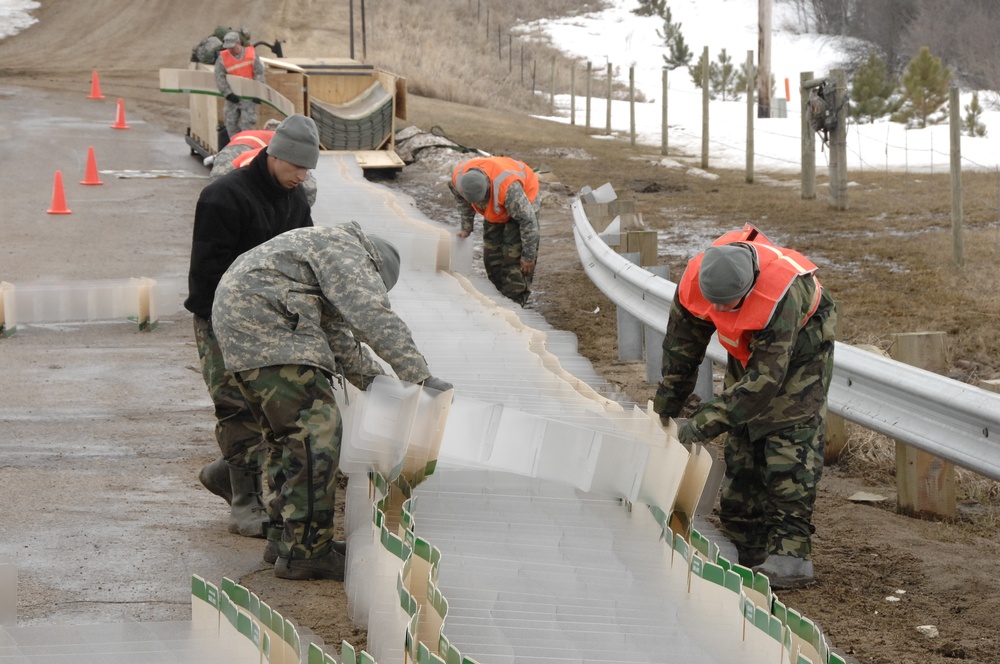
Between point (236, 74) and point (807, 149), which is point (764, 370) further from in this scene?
point (236, 74)

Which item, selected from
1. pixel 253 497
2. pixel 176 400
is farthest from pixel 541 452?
pixel 176 400

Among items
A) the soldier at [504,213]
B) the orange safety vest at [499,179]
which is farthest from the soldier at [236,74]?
the orange safety vest at [499,179]

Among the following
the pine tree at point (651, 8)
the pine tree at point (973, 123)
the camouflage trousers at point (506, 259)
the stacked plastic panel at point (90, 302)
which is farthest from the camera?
the pine tree at point (651, 8)

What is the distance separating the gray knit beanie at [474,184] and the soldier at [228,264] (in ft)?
13.6

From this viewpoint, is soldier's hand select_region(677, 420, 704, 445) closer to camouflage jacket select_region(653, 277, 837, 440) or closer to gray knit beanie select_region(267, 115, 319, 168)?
camouflage jacket select_region(653, 277, 837, 440)

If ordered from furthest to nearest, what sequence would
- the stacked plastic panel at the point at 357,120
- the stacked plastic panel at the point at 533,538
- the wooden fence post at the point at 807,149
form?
1. the stacked plastic panel at the point at 357,120
2. the wooden fence post at the point at 807,149
3. the stacked plastic panel at the point at 533,538

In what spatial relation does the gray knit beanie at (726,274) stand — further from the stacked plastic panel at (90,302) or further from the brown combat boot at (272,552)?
the stacked plastic panel at (90,302)

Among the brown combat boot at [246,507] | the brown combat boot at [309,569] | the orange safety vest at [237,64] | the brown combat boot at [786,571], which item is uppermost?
the orange safety vest at [237,64]

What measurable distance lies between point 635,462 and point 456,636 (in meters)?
1.18

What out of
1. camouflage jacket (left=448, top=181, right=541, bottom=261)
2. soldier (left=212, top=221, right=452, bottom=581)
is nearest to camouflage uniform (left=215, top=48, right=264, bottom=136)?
camouflage jacket (left=448, top=181, right=541, bottom=261)

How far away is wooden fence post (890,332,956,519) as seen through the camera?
5398mm

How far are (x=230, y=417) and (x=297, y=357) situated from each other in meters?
0.95

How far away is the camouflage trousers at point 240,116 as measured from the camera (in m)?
15.3

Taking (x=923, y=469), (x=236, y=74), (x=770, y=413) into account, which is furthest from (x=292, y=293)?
(x=236, y=74)
